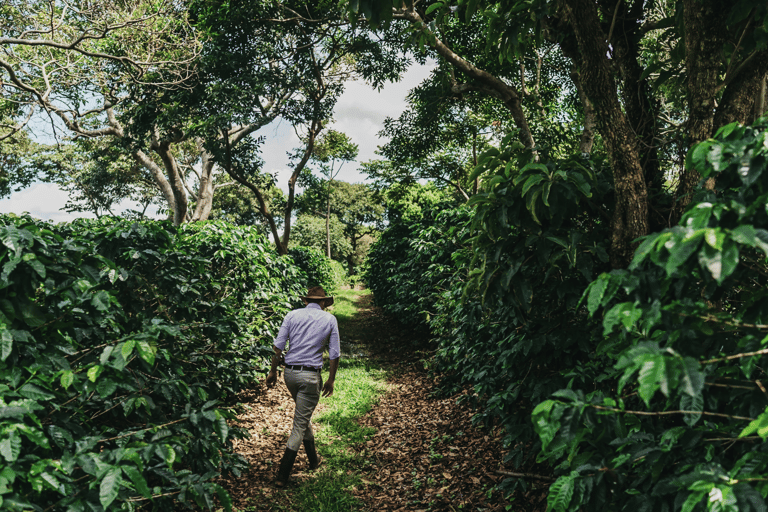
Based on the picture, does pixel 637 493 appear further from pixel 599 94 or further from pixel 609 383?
pixel 599 94

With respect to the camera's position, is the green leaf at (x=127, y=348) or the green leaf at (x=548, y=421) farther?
the green leaf at (x=127, y=348)

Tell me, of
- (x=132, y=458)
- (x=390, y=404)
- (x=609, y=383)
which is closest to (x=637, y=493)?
(x=609, y=383)

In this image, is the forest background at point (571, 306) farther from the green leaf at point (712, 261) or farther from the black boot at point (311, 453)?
the black boot at point (311, 453)

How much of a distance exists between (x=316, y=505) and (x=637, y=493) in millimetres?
3262

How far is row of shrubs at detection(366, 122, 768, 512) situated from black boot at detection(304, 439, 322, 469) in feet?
7.13

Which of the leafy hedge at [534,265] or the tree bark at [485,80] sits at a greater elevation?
the tree bark at [485,80]

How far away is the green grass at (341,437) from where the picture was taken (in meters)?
4.34

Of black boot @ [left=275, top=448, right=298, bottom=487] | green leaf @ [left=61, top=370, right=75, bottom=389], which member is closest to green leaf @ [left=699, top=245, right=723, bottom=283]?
green leaf @ [left=61, top=370, right=75, bottom=389]

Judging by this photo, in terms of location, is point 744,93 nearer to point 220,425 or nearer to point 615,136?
point 615,136

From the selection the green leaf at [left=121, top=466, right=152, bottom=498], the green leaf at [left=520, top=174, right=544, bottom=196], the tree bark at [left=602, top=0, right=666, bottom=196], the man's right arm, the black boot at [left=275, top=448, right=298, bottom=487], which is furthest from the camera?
the man's right arm

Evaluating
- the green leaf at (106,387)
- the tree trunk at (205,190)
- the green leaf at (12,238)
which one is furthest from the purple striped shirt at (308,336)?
the tree trunk at (205,190)

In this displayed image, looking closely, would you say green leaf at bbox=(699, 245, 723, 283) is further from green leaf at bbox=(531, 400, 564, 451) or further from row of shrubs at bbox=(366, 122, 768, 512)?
green leaf at bbox=(531, 400, 564, 451)

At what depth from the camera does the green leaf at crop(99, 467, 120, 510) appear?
1773mm

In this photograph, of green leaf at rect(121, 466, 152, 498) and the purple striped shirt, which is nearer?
green leaf at rect(121, 466, 152, 498)
